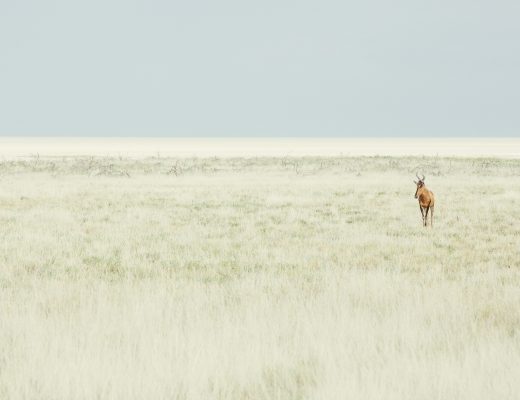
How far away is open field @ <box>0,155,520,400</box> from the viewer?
4762 millimetres

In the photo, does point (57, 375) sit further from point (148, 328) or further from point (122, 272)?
point (122, 272)

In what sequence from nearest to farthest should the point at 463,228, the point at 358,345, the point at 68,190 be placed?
the point at 358,345
the point at 463,228
the point at 68,190

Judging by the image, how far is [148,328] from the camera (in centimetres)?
621

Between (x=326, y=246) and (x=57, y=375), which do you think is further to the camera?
(x=326, y=246)

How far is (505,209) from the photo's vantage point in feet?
63.5

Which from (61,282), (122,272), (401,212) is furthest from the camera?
(401,212)

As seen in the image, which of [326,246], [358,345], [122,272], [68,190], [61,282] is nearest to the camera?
[358,345]

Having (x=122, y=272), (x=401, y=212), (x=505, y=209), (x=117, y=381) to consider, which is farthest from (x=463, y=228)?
(x=117, y=381)

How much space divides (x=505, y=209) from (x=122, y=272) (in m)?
13.2

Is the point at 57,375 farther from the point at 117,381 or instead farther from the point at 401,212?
the point at 401,212

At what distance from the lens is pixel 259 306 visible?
710cm

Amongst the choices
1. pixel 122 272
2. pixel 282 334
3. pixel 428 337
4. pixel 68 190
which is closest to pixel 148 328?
pixel 282 334

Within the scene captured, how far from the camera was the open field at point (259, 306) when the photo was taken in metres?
4.76

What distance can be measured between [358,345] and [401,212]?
1357 cm
